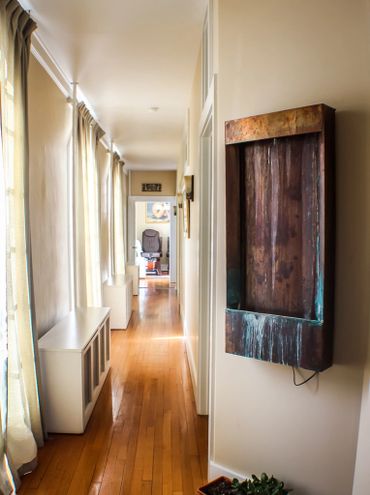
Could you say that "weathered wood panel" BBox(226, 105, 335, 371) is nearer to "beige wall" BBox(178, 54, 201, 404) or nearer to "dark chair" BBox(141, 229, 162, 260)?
"beige wall" BBox(178, 54, 201, 404)

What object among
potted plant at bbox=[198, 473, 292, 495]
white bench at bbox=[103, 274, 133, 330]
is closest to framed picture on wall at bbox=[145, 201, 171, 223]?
white bench at bbox=[103, 274, 133, 330]

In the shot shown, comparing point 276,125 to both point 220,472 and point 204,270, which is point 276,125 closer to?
point 204,270

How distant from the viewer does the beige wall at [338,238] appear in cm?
167

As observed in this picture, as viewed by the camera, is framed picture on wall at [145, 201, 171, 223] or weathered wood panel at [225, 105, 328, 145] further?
framed picture on wall at [145, 201, 171, 223]

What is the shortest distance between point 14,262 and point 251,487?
165cm

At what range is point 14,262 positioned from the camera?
229 centimetres

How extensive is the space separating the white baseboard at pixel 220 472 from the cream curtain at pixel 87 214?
2280mm

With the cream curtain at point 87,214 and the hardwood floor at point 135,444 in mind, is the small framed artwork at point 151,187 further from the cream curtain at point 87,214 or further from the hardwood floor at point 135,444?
the hardwood floor at point 135,444

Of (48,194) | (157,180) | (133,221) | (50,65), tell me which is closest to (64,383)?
(48,194)

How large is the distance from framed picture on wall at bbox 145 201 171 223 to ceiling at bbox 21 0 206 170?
860cm

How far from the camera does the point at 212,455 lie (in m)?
2.21

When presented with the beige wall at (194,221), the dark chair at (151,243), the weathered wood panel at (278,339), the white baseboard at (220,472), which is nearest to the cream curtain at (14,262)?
the white baseboard at (220,472)

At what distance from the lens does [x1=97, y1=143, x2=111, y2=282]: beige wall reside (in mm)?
5746

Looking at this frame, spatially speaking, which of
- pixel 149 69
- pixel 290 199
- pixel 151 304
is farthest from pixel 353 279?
pixel 151 304
